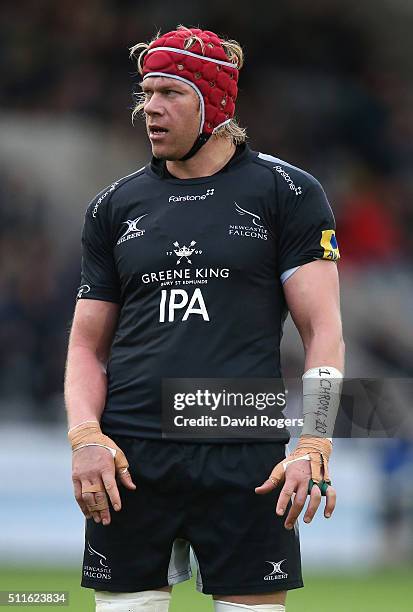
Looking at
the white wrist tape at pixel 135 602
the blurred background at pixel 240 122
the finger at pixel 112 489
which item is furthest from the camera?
the blurred background at pixel 240 122

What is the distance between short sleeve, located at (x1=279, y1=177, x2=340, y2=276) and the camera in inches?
156

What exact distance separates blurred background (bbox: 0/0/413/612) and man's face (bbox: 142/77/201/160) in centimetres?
647

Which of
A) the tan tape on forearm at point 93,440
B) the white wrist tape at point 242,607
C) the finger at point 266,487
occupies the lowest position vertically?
the white wrist tape at point 242,607

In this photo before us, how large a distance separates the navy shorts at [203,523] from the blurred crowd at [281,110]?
25.3 feet

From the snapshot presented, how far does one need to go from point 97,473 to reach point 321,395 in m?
0.75

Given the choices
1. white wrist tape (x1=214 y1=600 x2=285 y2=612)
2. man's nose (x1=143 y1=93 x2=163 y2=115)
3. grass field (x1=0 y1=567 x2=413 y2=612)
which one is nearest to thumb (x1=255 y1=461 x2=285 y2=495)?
white wrist tape (x1=214 y1=600 x2=285 y2=612)

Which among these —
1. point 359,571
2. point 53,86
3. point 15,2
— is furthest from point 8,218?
point 359,571

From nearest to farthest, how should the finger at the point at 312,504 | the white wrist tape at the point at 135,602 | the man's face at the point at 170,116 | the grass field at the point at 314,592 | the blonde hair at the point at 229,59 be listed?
1. the finger at the point at 312,504
2. the white wrist tape at the point at 135,602
3. the man's face at the point at 170,116
4. the blonde hair at the point at 229,59
5. the grass field at the point at 314,592

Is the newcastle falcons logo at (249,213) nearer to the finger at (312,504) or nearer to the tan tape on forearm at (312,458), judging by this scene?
the tan tape on forearm at (312,458)

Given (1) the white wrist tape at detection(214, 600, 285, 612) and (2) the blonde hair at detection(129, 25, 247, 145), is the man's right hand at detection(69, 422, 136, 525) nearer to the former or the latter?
(1) the white wrist tape at detection(214, 600, 285, 612)

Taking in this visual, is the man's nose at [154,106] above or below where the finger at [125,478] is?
above

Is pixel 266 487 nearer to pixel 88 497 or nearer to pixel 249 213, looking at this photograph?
pixel 88 497

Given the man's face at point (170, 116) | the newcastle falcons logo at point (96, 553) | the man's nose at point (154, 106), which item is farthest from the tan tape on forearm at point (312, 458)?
the man's nose at point (154, 106)

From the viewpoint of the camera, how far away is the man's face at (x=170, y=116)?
4062 millimetres
